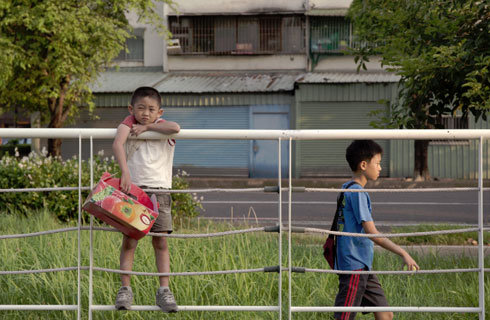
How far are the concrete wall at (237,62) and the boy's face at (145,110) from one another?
20965 mm

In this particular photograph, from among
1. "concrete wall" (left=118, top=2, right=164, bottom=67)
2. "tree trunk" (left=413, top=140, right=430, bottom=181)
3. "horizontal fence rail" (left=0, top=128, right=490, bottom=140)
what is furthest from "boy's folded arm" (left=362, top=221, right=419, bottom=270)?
"concrete wall" (left=118, top=2, right=164, bottom=67)

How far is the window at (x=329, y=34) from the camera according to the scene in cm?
2377

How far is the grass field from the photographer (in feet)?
13.8

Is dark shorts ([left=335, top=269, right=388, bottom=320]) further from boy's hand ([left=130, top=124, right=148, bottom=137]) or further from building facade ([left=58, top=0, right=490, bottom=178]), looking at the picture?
building facade ([left=58, top=0, right=490, bottom=178])

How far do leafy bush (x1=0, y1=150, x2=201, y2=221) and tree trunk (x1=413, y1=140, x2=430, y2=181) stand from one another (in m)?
13.3

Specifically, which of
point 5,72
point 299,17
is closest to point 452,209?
point 5,72

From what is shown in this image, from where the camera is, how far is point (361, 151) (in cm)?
356

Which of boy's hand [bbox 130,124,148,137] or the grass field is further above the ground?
boy's hand [bbox 130,124,148,137]

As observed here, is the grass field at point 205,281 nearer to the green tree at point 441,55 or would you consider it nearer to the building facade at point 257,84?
the green tree at point 441,55

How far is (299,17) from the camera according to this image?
2408cm

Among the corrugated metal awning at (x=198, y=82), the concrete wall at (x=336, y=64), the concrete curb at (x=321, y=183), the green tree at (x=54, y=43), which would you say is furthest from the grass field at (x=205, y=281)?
the concrete wall at (x=336, y=64)

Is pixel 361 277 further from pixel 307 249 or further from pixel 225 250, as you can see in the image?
pixel 307 249

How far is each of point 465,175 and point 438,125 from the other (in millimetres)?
16477

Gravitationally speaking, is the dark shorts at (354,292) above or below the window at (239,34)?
below
